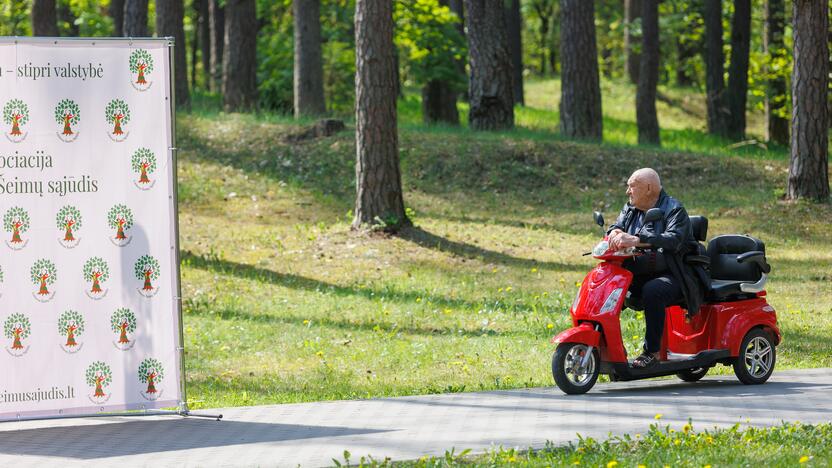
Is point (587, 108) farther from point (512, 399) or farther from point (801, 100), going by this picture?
point (512, 399)

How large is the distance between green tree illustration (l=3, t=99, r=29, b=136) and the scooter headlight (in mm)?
4194

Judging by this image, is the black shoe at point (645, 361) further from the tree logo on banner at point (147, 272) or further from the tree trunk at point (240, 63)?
the tree trunk at point (240, 63)

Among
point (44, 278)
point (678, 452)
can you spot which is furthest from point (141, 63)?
point (678, 452)

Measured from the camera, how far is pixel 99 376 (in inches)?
294

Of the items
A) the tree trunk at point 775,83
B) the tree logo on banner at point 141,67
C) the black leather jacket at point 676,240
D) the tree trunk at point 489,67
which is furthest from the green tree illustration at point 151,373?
the tree trunk at point 775,83

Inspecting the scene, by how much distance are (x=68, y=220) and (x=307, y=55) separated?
1740cm

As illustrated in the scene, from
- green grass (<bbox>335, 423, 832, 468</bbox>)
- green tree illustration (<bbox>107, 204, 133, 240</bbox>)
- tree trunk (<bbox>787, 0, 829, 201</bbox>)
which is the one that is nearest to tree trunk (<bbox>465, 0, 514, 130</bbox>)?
tree trunk (<bbox>787, 0, 829, 201</bbox>)

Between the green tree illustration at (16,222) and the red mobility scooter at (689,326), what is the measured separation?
12.2ft

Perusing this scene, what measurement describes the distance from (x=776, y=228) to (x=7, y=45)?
13173mm

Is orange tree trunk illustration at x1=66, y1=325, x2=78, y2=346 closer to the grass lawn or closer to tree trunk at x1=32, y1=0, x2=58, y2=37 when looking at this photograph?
the grass lawn

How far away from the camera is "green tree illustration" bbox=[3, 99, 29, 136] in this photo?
723 centimetres

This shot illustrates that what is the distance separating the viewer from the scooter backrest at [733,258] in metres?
8.98

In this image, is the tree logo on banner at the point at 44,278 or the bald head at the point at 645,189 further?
the bald head at the point at 645,189

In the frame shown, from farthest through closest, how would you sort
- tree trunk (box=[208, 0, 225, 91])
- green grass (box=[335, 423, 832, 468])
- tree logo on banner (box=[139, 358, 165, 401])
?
tree trunk (box=[208, 0, 225, 91]), tree logo on banner (box=[139, 358, 165, 401]), green grass (box=[335, 423, 832, 468])
